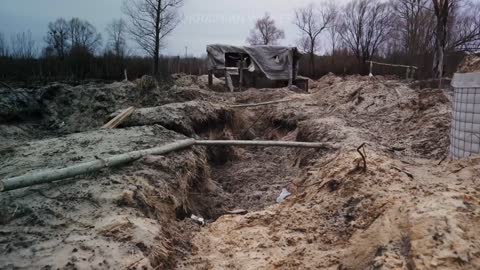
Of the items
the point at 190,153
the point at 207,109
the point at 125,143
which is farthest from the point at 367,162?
the point at 207,109

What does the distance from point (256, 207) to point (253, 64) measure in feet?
54.7

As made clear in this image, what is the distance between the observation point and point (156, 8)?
978 inches

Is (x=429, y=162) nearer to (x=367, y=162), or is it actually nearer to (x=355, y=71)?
(x=367, y=162)

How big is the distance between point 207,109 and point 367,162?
6.17 metres

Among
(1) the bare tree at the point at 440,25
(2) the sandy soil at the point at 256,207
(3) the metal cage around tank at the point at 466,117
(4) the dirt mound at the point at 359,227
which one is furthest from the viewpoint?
(1) the bare tree at the point at 440,25

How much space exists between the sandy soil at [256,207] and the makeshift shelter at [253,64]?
13.8 meters

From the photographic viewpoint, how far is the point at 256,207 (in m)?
6.29

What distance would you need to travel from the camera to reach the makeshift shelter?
21.8 m

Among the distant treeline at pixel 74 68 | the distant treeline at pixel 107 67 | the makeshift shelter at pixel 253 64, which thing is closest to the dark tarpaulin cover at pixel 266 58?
the makeshift shelter at pixel 253 64

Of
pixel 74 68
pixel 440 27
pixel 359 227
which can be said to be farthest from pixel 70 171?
pixel 74 68

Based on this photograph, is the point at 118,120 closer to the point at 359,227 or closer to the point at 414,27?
A: the point at 359,227

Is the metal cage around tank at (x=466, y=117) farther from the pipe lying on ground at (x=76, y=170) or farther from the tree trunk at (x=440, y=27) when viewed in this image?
the tree trunk at (x=440, y=27)

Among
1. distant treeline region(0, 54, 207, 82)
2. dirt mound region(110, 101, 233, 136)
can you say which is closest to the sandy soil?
dirt mound region(110, 101, 233, 136)

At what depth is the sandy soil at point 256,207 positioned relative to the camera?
10.7 feet
